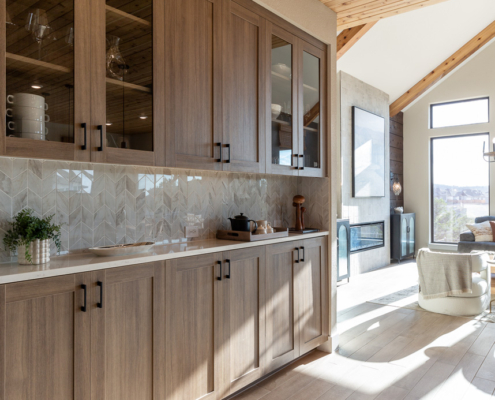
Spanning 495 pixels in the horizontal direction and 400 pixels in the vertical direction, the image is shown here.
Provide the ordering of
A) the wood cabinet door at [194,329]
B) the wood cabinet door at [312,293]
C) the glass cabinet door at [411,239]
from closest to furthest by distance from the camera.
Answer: the wood cabinet door at [194,329], the wood cabinet door at [312,293], the glass cabinet door at [411,239]

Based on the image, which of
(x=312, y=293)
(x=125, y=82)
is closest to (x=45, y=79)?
(x=125, y=82)

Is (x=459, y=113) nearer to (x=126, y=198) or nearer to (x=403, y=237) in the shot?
(x=403, y=237)

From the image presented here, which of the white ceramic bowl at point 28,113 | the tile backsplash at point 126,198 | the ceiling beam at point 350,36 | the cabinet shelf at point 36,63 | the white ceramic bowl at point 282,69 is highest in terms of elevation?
the ceiling beam at point 350,36

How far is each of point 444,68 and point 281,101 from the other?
554 centimetres

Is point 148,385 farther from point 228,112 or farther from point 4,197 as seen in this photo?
point 228,112

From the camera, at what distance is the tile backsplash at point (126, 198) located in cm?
189

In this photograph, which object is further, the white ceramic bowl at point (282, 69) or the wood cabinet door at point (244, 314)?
the white ceramic bowl at point (282, 69)

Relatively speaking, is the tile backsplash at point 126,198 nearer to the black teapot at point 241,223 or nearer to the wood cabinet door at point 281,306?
the black teapot at point 241,223

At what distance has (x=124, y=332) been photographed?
1812mm

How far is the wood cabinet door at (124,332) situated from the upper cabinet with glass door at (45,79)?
22.4 inches

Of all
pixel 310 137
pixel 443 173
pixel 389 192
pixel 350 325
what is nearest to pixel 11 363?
pixel 310 137

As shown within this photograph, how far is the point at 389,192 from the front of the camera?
749 cm

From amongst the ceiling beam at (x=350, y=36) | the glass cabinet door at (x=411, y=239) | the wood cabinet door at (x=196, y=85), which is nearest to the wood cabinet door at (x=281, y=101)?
the wood cabinet door at (x=196, y=85)

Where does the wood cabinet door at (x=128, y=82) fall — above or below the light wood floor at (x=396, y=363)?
above
